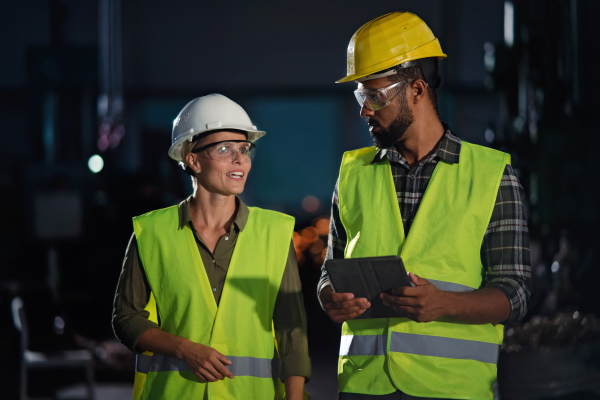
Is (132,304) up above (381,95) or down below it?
below

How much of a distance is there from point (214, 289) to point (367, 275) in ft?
1.77

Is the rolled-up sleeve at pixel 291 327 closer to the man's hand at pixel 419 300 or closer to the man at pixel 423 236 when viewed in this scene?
the man at pixel 423 236

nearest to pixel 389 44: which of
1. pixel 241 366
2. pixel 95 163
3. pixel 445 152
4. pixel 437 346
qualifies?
pixel 445 152

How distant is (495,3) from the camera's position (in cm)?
1060

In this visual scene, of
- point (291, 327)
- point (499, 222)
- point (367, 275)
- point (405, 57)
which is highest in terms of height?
point (405, 57)

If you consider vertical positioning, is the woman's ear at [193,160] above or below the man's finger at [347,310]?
above

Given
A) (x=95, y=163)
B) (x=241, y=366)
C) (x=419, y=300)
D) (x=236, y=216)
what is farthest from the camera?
(x=95, y=163)

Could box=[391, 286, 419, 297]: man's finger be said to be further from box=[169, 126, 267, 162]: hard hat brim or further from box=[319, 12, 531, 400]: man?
box=[169, 126, 267, 162]: hard hat brim

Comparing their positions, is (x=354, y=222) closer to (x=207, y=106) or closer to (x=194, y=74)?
(x=207, y=106)

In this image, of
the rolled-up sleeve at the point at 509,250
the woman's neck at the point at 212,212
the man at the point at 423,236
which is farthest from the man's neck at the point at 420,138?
the woman's neck at the point at 212,212

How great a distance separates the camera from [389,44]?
2021 millimetres

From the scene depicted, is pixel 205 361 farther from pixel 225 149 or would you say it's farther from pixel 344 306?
pixel 225 149

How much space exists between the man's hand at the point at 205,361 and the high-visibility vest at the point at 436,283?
Result: 0.39 meters

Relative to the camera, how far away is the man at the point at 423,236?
185 centimetres
